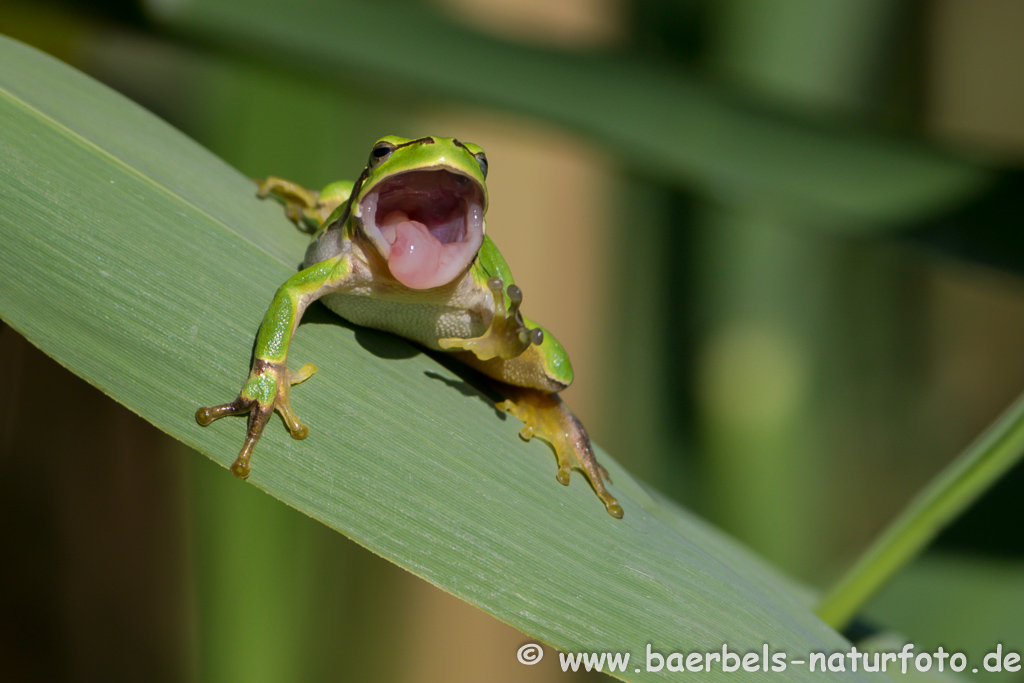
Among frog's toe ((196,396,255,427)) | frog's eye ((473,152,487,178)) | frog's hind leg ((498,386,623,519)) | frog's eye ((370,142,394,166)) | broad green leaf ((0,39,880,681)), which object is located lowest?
frog's hind leg ((498,386,623,519))

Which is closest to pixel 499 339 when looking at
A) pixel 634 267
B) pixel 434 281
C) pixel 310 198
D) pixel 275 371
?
pixel 434 281

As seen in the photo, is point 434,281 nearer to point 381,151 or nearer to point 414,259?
point 414,259

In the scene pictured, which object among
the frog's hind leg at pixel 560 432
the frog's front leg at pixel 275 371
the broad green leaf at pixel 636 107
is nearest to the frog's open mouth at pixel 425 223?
the frog's front leg at pixel 275 371

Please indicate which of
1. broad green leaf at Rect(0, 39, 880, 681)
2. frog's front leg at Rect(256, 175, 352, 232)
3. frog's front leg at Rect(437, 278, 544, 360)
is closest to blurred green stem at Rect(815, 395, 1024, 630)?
broad green leaf at Rect(0, 39, 880, 681)

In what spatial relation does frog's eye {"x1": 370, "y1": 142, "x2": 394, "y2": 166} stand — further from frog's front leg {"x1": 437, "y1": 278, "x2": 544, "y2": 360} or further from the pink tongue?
frog's front leg {"x1": 437, "y1": 278, "x2": 544, "y2": 360}

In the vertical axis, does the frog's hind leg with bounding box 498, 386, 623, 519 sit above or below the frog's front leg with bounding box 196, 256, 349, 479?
below

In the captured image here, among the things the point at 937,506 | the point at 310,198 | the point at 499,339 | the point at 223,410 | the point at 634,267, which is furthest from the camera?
the point at 634,267

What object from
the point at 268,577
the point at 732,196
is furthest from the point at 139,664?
the point at 732,196
